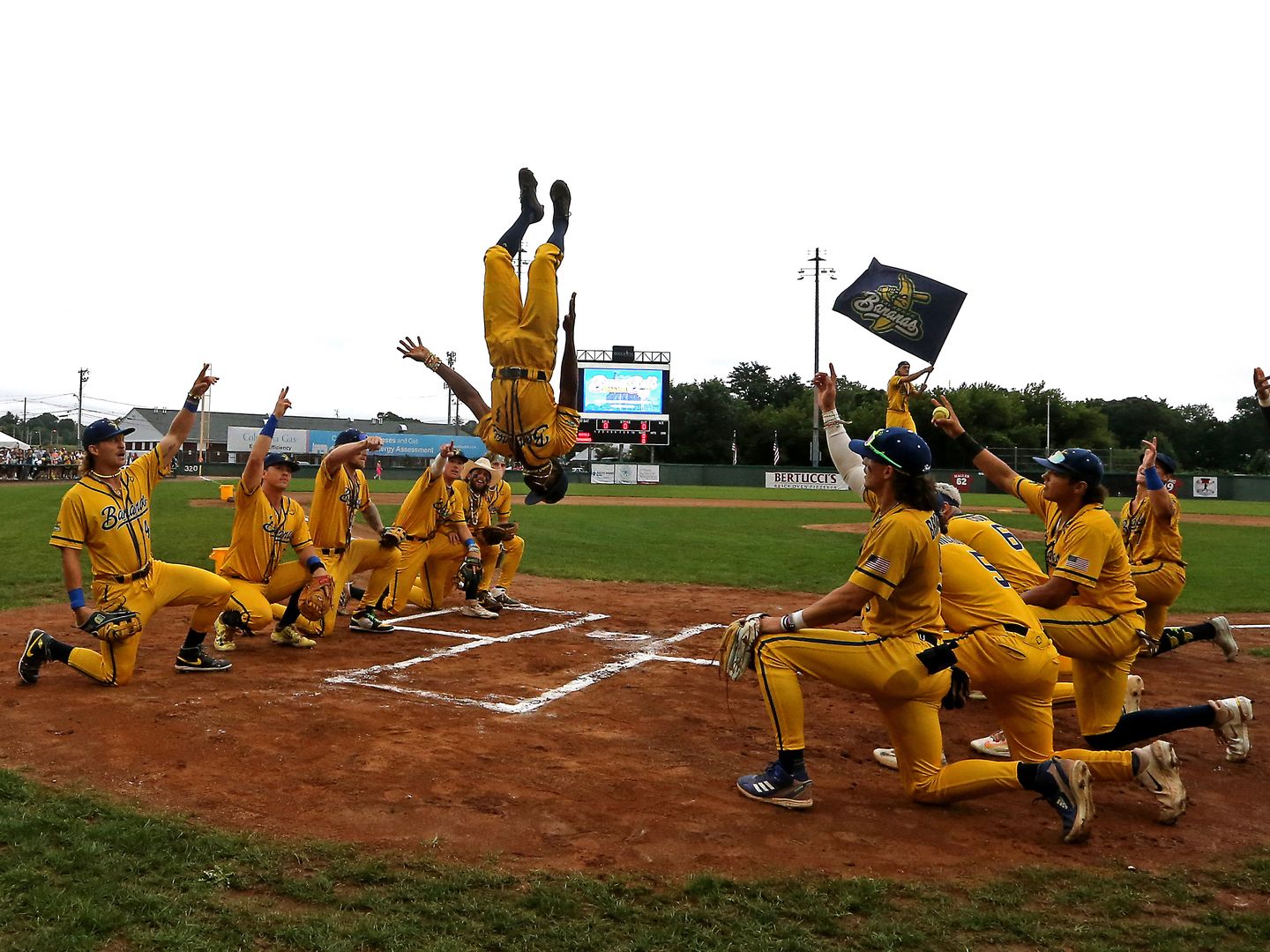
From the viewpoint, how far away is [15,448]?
51312mm

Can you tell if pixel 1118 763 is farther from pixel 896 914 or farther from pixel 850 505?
pixel 850 505

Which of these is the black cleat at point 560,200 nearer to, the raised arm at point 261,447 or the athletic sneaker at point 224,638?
the raised arm at point 261,447

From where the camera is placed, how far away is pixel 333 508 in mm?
8836

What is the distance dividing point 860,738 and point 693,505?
26.8 metres

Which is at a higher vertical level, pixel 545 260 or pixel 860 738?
pixel 545 260

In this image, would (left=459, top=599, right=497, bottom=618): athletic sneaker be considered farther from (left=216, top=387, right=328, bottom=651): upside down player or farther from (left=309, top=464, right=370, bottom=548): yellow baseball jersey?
(left=216, top=387, right=328, bottom=651): upside down player

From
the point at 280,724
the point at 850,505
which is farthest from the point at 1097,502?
the point at 850,505

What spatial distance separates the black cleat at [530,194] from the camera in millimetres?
7391

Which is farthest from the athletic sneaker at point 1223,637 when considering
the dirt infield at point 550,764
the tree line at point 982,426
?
the tree line at point 982,426

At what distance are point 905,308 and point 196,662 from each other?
22.1 ft

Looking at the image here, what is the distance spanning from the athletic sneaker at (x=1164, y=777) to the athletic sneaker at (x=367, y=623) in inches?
269

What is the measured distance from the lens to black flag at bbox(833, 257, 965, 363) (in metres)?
7.93

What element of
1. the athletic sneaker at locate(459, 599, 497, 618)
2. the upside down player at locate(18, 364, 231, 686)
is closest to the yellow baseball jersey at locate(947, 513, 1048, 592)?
the athletic sneaker at locate(459, 599, 497, 618)

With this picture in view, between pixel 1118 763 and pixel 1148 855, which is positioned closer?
pixel 1148 855
